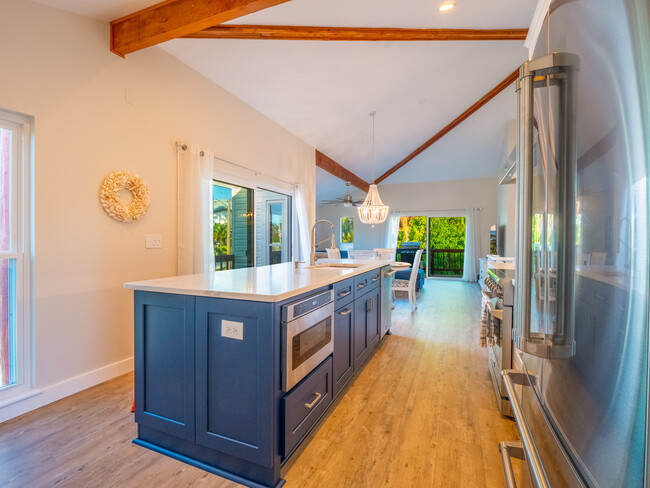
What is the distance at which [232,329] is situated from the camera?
1.53m

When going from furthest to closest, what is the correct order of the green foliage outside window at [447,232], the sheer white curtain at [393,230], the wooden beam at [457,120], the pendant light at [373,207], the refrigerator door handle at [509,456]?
the sheer white curtain at [393,230] → the green foliage outside window at [447,232] → the pendant light at [373,207] → the wooden beam at [457,120] → the refrigerator door handle at [509,456]

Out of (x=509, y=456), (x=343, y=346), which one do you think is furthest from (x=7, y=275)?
(x=509, y=456)

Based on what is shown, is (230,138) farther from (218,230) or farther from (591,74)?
(591,74)

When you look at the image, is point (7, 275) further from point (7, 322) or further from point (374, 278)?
point (374, 278)

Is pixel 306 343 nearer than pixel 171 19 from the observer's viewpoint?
Yes

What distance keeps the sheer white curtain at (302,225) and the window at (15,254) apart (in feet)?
11.9

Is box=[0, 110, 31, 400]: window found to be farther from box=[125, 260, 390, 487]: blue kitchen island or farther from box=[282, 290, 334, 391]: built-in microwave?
box=[282, 290, 334, 391]: built-in microwave

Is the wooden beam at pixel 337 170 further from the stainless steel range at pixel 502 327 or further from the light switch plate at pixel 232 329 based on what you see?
the light switch plate at pixel 232 329

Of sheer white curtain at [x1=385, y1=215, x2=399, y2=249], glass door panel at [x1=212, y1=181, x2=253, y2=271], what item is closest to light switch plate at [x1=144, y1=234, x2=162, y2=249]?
glass door panel at [x1=212, y1=181, x2=253, y2=271]

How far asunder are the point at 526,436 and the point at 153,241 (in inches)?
121

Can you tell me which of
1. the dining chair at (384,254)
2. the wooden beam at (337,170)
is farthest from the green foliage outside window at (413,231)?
the dining chair at (384,254)

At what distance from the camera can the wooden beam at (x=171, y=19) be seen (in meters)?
2.23

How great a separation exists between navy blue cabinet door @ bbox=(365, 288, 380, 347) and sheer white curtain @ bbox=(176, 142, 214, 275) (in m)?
1.71

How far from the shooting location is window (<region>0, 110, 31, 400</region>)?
7.07 ft
